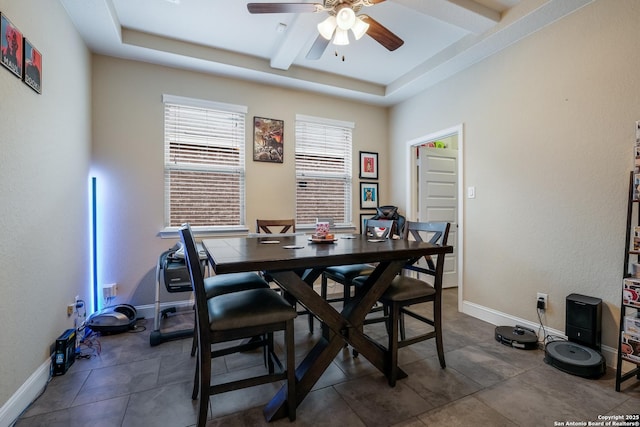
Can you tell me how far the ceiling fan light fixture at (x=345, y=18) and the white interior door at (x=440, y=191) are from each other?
2432 mm

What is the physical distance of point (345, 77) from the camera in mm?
3752

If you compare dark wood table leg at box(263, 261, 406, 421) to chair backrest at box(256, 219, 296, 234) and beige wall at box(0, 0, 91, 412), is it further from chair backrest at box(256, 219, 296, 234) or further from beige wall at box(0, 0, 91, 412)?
chair backrest at box(256, 219, 296, 234)

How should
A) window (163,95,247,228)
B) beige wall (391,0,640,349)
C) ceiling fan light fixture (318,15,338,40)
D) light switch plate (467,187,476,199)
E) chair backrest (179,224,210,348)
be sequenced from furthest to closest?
window (163,95,247,228), light switch plate (467,187,476,199), beige wall (391,0,640,349), ceiling fan light fixture (318,15,338,40), chair backrest (179,224,210,348)

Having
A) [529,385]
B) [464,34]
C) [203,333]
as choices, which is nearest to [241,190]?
[203,333]

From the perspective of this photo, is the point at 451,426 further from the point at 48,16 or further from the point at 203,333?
the point at 48,16

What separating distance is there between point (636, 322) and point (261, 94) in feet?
12.6

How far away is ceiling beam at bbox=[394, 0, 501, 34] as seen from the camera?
225 cm

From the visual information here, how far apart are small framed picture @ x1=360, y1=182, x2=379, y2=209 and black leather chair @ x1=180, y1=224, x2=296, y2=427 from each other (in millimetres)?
2867

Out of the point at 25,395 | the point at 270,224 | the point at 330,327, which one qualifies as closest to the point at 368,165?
the point at 270,224

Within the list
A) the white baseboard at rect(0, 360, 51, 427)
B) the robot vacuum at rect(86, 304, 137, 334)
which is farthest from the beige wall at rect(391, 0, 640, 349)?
the white baseboard at rect(0, 360, 51, 427)

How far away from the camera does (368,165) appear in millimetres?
4293

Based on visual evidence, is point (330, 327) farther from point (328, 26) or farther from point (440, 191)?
point (440, 191)

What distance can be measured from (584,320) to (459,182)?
1.65 metres

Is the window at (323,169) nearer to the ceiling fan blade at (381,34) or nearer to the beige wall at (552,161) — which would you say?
the beige wall at (552,161)
